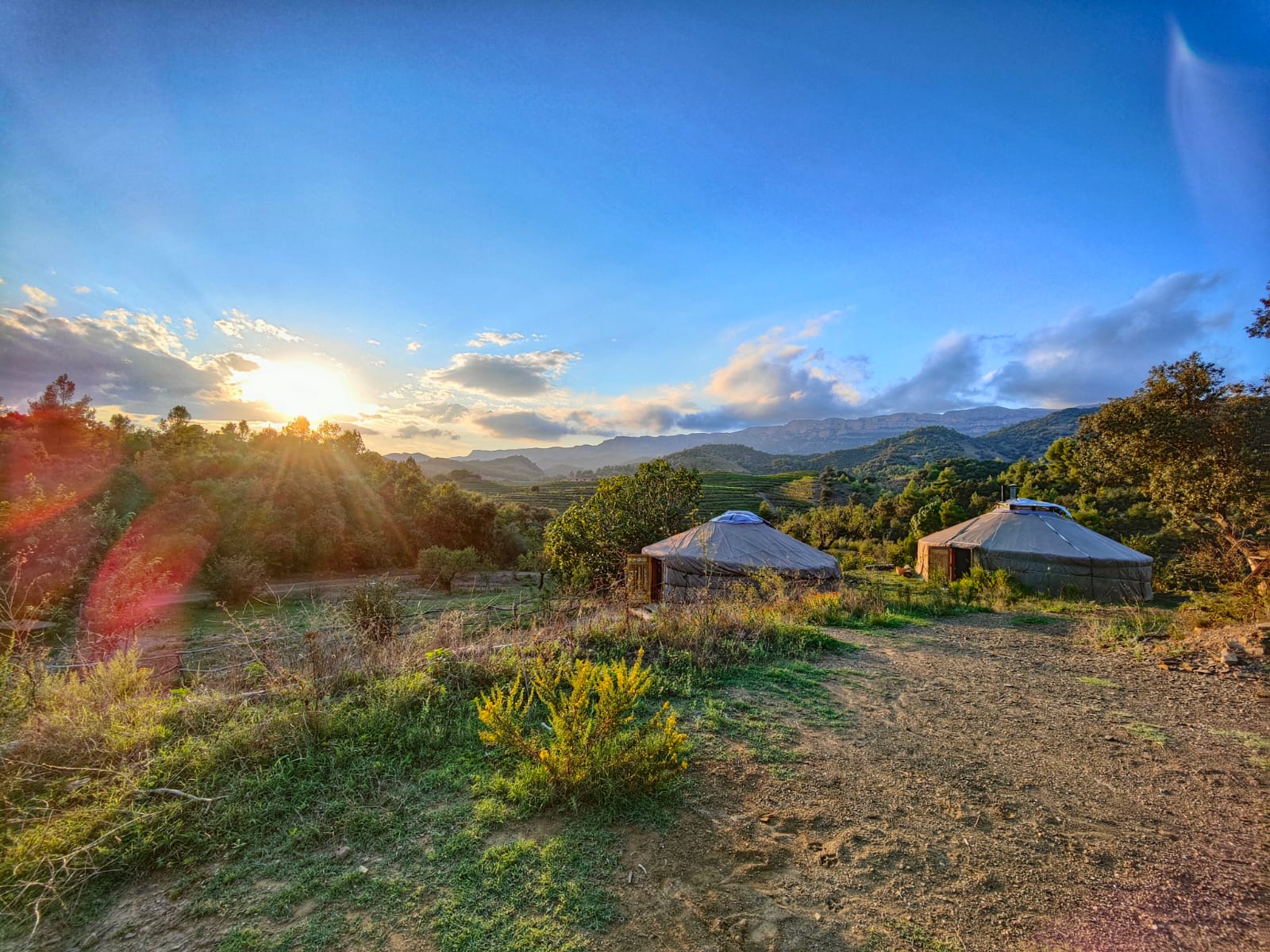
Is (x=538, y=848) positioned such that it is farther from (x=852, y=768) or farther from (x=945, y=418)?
(x=945, y=418)

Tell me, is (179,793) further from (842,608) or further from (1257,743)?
(842,608)

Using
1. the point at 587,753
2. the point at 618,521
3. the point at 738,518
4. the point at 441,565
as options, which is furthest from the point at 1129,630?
the point at 441,565

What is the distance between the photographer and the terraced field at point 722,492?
3769 centimetres

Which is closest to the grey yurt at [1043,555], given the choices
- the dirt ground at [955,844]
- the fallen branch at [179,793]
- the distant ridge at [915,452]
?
the dirt ground at [955,844]

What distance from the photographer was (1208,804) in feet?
8.29

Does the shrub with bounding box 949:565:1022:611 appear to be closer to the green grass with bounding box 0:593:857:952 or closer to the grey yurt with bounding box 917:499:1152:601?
the grey yurt with bounding box 917:499:1152:601

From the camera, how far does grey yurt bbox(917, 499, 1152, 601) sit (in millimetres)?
11398

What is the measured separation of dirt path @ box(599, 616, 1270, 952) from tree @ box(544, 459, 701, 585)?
8465 mm

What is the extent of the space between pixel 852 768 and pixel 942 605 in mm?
7003

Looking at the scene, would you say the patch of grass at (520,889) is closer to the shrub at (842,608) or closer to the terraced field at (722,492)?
the shrub at (842,608)

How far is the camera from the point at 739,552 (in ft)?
34.2

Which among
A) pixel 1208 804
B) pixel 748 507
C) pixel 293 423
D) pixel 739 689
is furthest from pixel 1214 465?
pixel 293 423

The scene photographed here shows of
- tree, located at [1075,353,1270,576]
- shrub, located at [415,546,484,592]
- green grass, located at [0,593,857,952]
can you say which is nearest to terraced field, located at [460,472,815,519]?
shrub, located at [415,546,484,592]

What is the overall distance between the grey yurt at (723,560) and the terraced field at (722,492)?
21.8 m
